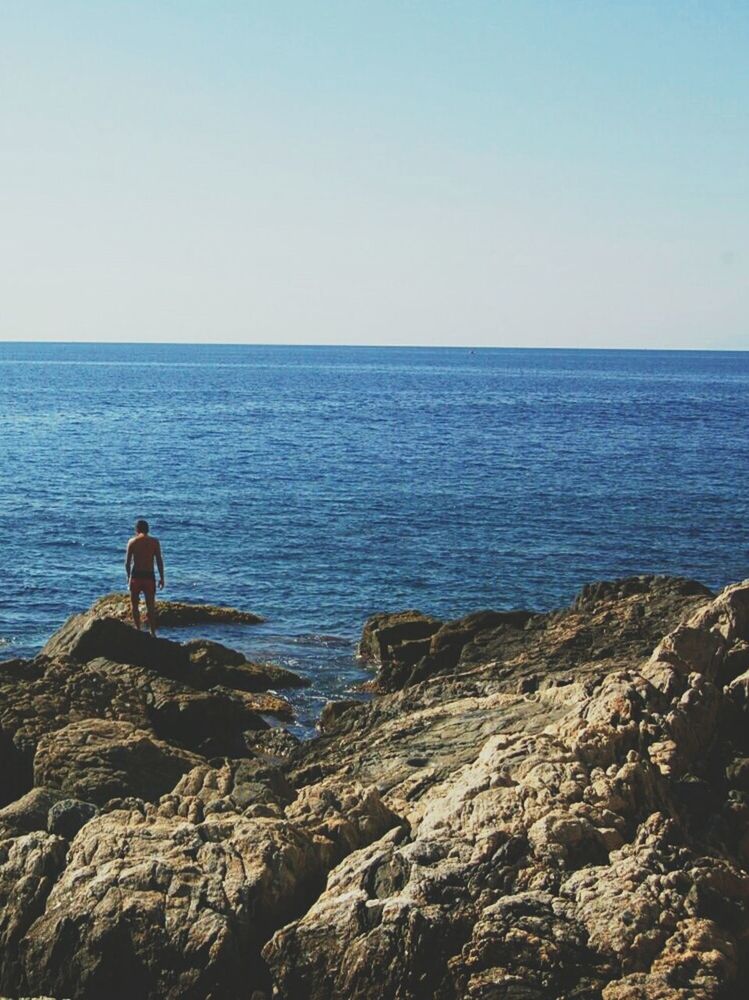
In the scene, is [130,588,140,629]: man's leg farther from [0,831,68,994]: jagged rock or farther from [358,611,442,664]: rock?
[0,831,68,994]: jagged rock

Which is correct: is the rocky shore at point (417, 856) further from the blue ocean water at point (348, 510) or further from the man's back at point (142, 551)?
the blue ocean water at point (348, 510)

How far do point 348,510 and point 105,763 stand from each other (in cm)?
3378

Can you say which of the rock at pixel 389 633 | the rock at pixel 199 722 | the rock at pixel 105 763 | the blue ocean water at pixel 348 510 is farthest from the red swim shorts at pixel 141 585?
the rock at pixel 105 763

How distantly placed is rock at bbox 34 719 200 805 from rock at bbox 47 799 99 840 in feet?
3.84

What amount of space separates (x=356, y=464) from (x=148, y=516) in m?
19.8

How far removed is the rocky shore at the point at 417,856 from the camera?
10.8 metres

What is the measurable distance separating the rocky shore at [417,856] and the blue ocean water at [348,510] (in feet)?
25.7

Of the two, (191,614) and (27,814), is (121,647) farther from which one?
(27,814)

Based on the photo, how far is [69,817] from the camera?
1287cm

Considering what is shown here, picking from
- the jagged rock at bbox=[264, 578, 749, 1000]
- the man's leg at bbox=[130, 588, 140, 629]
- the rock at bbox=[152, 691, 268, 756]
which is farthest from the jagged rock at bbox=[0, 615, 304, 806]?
the jagged rock at bbox=[264, 578, 749, 1000]

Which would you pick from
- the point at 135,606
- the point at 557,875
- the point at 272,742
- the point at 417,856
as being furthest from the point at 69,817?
the point at 135,606

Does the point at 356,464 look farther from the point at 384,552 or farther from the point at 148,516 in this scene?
the point at 384,552

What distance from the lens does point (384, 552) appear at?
129 feet

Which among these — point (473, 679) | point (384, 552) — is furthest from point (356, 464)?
point (473, 679)
